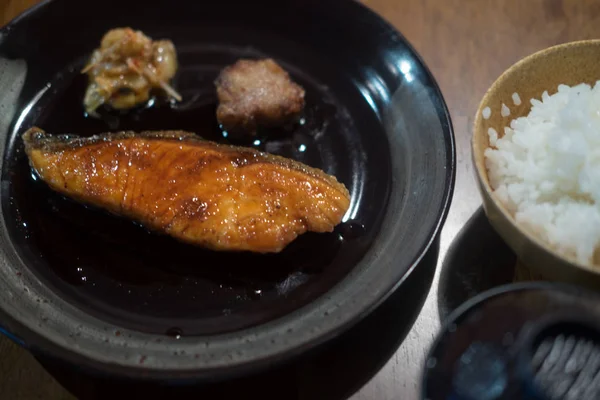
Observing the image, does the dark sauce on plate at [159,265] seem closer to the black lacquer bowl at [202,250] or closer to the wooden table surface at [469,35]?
the black lacquer bowl at [202,250]

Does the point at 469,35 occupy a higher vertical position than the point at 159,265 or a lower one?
higher

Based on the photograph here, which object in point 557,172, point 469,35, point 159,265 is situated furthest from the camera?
point 469,35

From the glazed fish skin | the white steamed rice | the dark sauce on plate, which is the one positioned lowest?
the dark sauce on plate

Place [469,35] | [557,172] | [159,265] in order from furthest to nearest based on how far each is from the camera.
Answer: [469,35]
[159,265]
[557,172]

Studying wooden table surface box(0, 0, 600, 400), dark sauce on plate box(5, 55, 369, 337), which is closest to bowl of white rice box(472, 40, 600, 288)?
wooden table surface box(0, 0, 600, 400)

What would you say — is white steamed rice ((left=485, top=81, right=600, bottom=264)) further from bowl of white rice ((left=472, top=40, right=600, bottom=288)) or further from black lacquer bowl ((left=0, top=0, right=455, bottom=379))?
black lacquer bowl ((left=0, top=0, right=455, bottom=379))

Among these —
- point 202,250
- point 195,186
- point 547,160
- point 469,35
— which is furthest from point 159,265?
point 469,35

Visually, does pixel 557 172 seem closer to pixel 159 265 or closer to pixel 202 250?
pixel 202 250
